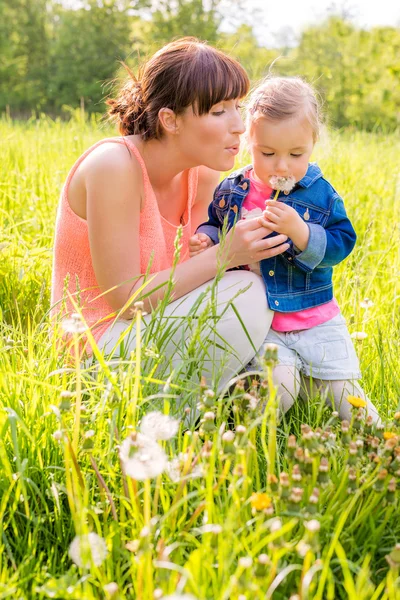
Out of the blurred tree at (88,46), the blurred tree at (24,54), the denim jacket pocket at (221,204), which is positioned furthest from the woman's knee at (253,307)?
the blurred tree at (24,54)

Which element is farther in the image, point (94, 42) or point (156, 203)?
point (94, 42)

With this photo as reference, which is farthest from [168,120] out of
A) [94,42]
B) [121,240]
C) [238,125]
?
[94,42]

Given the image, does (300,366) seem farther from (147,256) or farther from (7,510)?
(7,510)

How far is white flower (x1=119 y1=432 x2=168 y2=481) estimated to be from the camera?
112 cm

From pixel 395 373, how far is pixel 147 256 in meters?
0.96

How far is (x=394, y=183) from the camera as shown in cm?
431

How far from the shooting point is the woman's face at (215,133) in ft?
7.39

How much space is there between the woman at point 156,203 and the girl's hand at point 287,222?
0.13ft

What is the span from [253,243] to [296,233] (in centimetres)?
15

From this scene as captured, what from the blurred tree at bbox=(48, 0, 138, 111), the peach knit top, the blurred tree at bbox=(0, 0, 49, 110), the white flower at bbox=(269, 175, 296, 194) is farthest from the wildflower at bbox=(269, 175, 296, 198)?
the blurred tree at bbox=(0, 0, 49, 110)

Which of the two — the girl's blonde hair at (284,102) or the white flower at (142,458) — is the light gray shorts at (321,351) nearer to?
the girl's blonde hair at (284,102)

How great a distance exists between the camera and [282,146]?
2.14m

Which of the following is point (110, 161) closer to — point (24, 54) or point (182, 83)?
point (182, 83)

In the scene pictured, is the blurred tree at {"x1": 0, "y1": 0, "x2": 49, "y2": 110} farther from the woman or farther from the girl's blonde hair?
the girl's blonde hair
